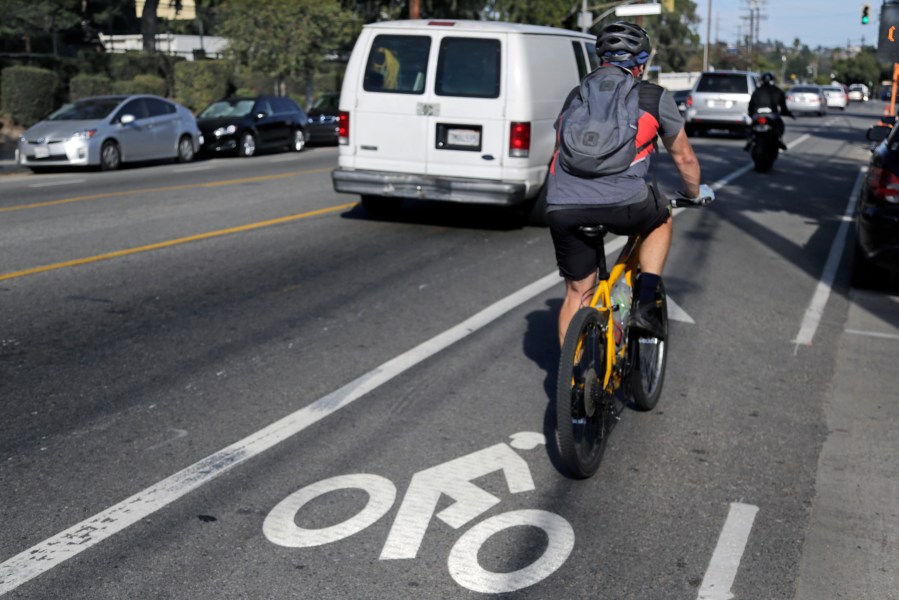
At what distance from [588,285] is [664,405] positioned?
1.31 m

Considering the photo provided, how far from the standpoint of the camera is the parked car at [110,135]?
70.4 feet

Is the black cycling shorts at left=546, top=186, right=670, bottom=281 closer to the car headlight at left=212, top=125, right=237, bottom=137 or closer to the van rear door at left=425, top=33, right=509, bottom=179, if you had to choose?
the van rear door at left=425, top=33, right=509, bottom=179

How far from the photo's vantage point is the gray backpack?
5070 mm

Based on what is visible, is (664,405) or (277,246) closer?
(664,405)

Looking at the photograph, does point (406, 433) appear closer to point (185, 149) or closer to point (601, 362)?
point (601, 362)

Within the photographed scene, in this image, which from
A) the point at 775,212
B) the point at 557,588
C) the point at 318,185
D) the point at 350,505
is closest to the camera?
the point at 557,588

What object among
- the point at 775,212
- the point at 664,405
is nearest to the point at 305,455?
the point at 664,405

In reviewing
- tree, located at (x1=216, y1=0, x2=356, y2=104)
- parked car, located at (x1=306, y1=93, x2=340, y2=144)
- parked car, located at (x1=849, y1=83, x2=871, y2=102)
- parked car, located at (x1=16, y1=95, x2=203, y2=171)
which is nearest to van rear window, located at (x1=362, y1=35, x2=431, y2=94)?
parked car, located at (x1=16, y1=95, x2=203, y2=171)

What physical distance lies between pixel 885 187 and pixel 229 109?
20.7 metres

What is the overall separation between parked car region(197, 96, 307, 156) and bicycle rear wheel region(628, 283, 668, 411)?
835 inches

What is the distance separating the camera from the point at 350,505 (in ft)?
16.1

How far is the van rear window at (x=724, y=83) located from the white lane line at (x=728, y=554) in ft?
96.7

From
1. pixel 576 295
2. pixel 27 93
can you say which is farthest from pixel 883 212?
pixel 27 93

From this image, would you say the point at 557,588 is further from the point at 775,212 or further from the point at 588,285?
the point at 775,212
